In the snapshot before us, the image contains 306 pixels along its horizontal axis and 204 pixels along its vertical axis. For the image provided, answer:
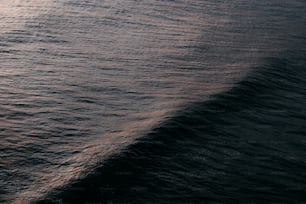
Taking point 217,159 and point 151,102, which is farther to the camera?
point 151,102

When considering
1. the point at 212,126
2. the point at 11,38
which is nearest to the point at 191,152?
the point at 212,126

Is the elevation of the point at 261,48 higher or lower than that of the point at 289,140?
higher

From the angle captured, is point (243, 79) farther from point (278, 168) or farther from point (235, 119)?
point (278, 168)

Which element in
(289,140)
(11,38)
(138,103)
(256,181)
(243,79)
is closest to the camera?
(256,181)

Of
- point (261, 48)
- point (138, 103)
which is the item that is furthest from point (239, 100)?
point (261, 48)

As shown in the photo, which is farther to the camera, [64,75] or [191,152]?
[64,75]

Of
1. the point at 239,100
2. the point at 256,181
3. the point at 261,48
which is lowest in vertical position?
the point at 256,181

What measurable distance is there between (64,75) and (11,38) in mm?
295

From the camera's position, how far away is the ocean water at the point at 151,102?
0.94m

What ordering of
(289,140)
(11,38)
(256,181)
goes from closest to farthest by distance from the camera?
1. (256,181)
2. (289,140)
3. (11,38)

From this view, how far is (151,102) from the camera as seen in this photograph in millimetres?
1244

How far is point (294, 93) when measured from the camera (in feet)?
4.38

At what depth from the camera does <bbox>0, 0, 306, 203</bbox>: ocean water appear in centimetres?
94

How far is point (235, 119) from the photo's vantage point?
3.86 ft
